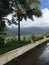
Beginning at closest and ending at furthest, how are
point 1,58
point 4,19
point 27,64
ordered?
point 1,58 → point 27,64 → point 4,19

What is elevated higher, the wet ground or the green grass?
the wet ground

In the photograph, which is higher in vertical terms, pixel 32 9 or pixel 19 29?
pixel 32 9

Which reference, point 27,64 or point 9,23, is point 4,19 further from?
point 27,64

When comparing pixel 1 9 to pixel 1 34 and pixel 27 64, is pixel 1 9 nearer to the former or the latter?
pixel 1 34

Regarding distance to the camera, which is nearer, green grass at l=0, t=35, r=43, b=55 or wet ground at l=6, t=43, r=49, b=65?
wet ground at l=6, t=43, r=49, b=65

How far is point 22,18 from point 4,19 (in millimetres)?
13479

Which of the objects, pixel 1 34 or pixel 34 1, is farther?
pixel 34 1

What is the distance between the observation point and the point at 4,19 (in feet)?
99.7

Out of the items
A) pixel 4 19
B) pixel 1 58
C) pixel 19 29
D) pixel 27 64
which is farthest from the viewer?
pixel 19 29

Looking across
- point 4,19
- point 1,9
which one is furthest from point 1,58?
point 4,19

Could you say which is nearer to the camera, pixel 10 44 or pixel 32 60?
pixel 32 60

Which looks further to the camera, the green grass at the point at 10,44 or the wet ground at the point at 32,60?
the green grass at the point at 10,44

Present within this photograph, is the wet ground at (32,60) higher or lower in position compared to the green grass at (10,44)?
higher

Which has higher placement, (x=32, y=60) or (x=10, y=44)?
(x=32, y=60)
